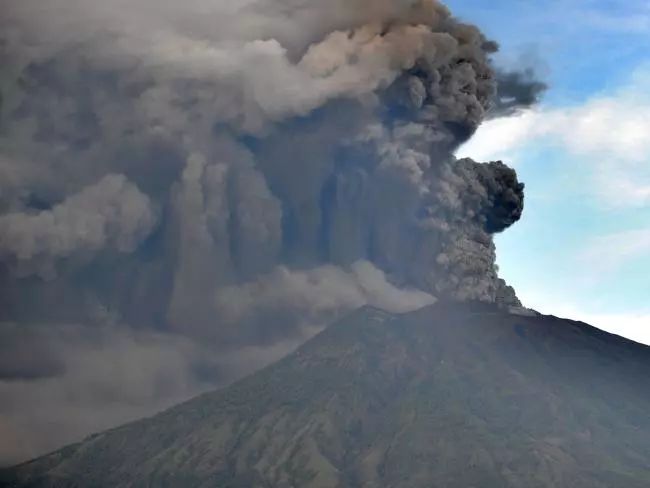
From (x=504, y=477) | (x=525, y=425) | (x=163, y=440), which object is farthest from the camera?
(x=163, y=440)

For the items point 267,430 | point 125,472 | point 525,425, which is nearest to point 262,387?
point 267,430

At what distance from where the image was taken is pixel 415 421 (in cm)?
17825

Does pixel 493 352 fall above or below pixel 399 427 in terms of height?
above

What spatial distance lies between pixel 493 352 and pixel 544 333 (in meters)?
11.3

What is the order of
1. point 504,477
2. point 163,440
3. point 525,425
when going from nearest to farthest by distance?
point 504,477
point 525,425
point 163,440

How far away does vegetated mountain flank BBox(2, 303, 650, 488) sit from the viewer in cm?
16675

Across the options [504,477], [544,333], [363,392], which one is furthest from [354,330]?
[504,477]

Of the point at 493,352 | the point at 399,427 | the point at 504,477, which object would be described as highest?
the point at 493,352

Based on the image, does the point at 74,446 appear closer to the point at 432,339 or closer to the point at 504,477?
the point at 432,339

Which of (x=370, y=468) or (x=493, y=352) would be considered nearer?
(x=370, y=468)

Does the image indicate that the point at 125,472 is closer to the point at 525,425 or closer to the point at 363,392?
the point at 363,392

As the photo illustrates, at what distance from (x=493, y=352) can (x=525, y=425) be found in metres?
17.1

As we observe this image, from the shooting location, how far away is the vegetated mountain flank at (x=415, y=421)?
16675 cm

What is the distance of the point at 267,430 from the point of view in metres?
186
